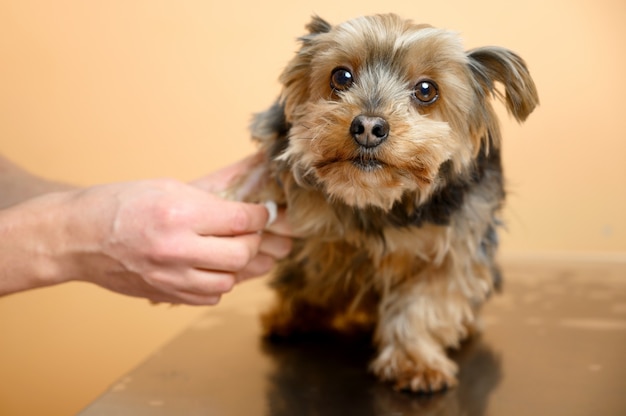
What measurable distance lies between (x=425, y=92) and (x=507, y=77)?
0.38ft

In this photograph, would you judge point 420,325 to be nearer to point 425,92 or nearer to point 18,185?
point 425,92

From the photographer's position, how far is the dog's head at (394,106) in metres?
0.95

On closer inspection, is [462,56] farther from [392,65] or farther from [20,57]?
[20,57]

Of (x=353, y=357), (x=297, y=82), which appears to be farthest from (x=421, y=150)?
(x=353, y=357)

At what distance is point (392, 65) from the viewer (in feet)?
3.28

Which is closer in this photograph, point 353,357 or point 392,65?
point 392,65

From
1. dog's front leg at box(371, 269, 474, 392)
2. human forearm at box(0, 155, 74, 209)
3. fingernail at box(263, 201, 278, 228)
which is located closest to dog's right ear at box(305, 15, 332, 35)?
fingernail at box(263, 201, 278, 228)

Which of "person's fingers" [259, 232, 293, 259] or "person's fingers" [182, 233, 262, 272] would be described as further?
"person's fingers" [259, 232, 293, 259]

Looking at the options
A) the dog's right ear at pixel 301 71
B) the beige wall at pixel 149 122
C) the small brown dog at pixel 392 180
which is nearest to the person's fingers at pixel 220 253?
the small brown dog at pixel 392 180

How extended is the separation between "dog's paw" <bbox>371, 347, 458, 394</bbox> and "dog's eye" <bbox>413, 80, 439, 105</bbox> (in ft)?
1.46

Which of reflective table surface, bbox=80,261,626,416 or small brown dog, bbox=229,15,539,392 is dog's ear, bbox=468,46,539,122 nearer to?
small brown dog, bbox=229,15,539,392

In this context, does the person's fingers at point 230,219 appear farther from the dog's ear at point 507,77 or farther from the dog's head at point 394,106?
the dog's ear at point 507,77

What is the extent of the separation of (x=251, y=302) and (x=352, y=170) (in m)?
0.81

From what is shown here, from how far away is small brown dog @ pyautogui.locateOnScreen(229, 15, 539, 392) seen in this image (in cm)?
98
